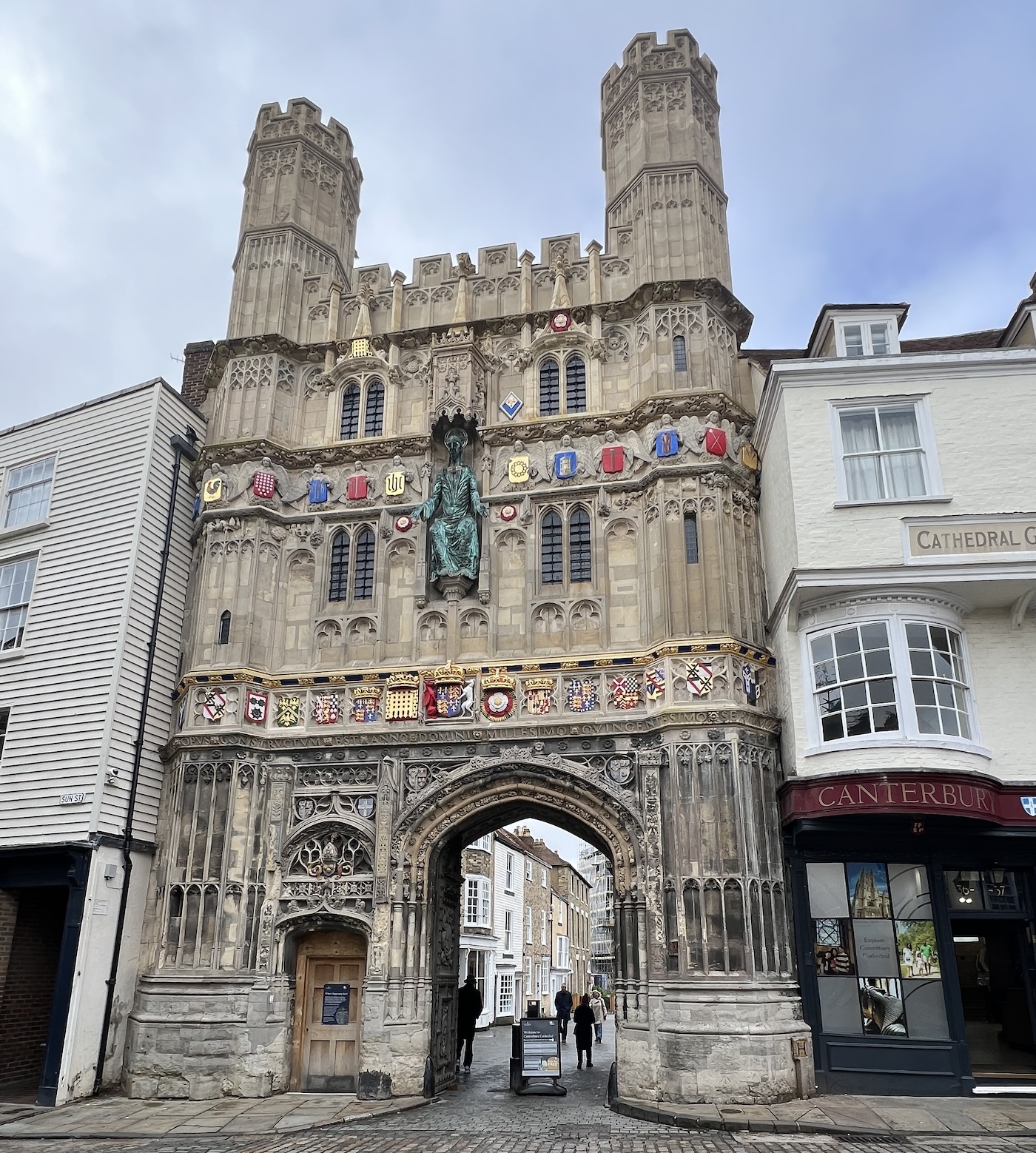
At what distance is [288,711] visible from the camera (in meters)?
20.2

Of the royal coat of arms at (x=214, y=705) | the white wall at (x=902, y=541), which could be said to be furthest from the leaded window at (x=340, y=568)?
the white wall at (x=902, y=541)

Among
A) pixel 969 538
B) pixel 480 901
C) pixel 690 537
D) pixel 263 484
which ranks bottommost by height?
pixel 480 901

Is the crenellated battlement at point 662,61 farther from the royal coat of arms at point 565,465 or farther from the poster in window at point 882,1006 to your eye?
the poster in window at point 882,1006

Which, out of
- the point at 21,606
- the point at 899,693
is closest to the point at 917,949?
the point at 899,693

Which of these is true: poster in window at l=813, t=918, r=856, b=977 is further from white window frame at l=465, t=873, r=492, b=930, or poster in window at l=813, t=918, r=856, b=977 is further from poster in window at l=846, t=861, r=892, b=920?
white window frame at l=465, t=873, r=492, b=930

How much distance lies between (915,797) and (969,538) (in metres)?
4.54

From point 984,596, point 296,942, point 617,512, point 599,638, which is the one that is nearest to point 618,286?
point 617,512

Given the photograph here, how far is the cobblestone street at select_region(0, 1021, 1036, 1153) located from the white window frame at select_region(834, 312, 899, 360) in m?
13.5

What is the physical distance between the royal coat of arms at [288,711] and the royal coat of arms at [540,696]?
468 cm

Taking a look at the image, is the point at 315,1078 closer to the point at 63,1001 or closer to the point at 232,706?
the point at 63,1001

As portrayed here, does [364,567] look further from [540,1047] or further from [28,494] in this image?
[540,1047]

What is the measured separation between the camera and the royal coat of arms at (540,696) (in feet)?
63.0

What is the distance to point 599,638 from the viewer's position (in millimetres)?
19859

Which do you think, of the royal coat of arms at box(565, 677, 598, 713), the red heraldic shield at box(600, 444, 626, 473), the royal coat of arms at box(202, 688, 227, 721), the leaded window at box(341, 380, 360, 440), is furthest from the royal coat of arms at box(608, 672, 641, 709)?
the leaded window at box(341, 380, 360, 440)
